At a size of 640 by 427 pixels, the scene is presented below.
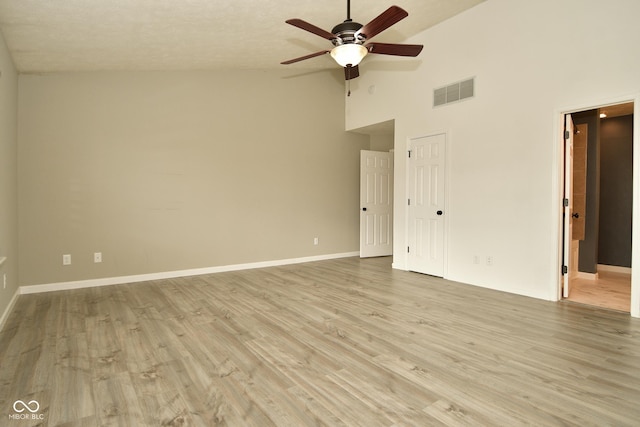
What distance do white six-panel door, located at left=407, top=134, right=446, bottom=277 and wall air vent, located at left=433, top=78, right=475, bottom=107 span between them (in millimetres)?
513

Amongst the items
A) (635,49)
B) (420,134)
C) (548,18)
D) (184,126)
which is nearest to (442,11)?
(548,18)

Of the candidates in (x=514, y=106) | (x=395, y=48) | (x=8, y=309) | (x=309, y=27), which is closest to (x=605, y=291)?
(x=514, y=106)

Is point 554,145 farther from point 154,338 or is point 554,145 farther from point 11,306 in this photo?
point 11,306

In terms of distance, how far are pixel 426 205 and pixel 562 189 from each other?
1845 mm

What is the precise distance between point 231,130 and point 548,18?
4576mm

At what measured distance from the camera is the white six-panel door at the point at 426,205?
5.40 meters

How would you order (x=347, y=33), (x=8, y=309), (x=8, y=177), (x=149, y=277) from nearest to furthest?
(x=347, y=33), (x=8, y=309), (x=8, y=177), (x=149, y=277)

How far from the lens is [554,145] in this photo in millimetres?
4133

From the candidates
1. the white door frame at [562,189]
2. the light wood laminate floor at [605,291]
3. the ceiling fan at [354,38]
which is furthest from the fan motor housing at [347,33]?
the light wood laminate floor at [605,291]

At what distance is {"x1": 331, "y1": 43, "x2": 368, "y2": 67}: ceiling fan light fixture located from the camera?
3137 millimetres

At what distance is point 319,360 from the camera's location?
104 inches

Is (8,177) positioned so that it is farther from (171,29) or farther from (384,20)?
(384,20)

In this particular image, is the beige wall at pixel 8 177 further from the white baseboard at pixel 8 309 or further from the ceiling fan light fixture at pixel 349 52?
the ceiling fan light fixture at pixel 349 52

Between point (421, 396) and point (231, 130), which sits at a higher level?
point (231, 130)
